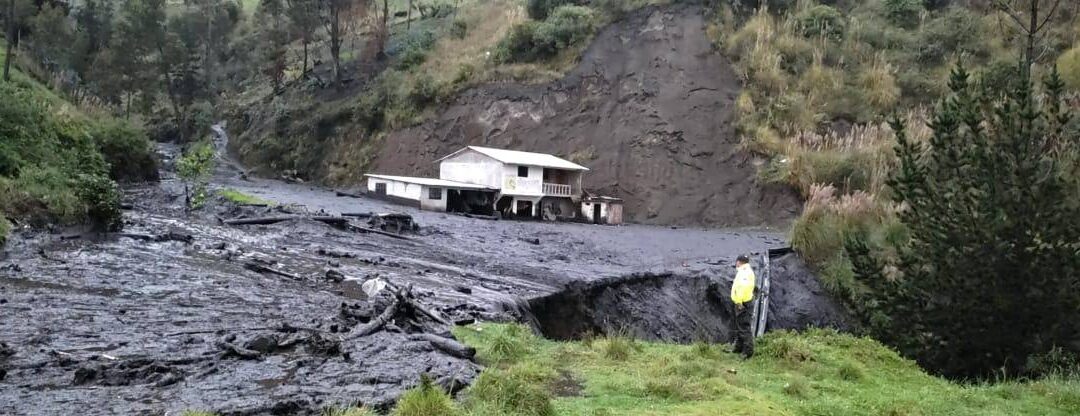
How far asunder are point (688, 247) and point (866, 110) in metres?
19.6

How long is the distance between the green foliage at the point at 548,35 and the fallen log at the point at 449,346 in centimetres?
4094

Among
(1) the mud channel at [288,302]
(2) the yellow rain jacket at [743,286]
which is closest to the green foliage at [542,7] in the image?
(1) the mud channel at [288,302]

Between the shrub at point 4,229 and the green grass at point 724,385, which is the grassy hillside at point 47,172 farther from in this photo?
the green grass at point 724,385

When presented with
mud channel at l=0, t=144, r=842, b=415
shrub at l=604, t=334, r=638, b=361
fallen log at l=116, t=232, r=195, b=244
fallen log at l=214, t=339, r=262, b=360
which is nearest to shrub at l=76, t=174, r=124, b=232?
fallen log at l=116, t=232, r=195, b=244

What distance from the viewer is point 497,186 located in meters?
38.3

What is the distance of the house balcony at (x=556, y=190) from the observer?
1544 inches

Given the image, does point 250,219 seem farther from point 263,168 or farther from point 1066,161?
point 263,168

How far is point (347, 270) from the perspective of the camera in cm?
1848

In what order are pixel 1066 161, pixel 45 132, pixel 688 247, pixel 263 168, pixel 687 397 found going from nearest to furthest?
1. pixel 687 397
2. pixel 1066 161
3. pixel 45 132
4. pixel 688 247
5. pixel 263 168

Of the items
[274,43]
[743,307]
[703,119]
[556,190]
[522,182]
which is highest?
[274,43]

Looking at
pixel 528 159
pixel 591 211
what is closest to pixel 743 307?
pixel 591 211

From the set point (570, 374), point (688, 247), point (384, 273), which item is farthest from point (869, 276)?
point (688, 247)

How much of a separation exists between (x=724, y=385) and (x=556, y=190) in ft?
102

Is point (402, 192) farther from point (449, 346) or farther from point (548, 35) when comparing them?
point (449, 346)
